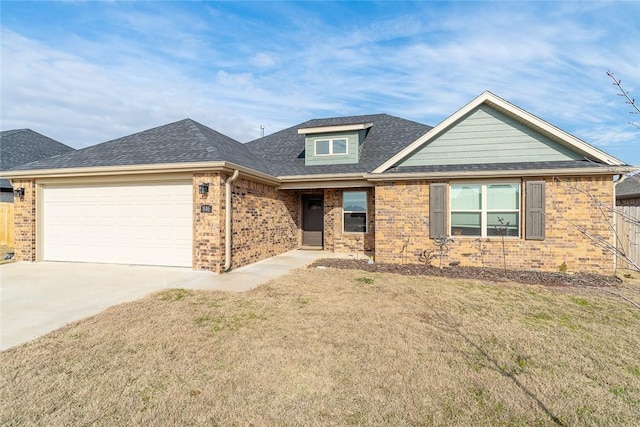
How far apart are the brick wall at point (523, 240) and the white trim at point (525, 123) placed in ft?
2.44

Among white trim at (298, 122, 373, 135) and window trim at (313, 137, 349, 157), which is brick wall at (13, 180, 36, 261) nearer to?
white trim at (298, 122, 373, 135)

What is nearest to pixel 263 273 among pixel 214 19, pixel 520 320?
pixel 520 320

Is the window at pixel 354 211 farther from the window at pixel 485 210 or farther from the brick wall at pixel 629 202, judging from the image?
the brick wall at pixel 629 202

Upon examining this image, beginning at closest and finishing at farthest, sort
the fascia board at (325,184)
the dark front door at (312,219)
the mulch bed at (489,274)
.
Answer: the mulch bed at (489,274), the fascia board at (325,184), the dark front door at (312,219)

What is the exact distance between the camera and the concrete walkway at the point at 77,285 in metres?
5.00

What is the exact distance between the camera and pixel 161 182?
29.7 ft

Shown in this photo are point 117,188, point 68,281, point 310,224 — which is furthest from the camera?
point 310,224

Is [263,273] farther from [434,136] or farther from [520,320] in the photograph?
[434,136]

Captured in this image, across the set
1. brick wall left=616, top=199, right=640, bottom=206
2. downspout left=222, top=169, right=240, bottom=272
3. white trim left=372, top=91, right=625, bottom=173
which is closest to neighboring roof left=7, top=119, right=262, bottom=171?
downspout left=222, top=169, right=240, bottom=272

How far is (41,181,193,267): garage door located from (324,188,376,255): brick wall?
18.5ft

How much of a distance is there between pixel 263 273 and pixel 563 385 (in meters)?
6.69

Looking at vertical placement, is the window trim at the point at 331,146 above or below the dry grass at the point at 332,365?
above

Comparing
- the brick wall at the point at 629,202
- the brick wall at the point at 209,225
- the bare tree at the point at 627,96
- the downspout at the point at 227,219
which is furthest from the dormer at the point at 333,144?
the brick wall at the point at 629,202

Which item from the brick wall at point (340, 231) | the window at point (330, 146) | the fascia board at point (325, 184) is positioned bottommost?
the brick wall at point (340, 231)
